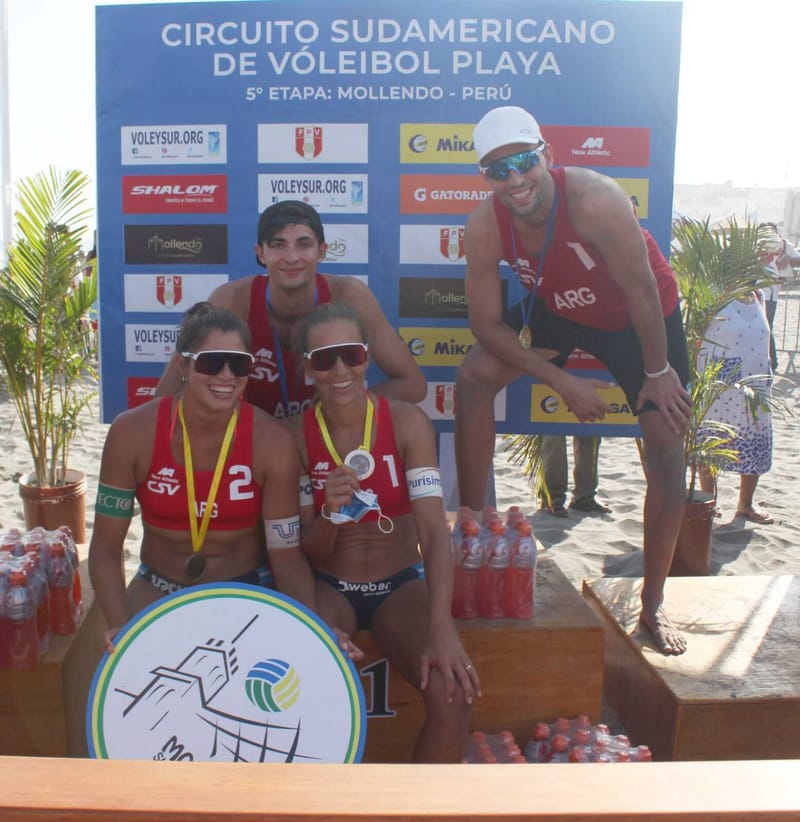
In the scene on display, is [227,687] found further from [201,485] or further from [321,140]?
[321,140]

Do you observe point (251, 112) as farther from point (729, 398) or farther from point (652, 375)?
point (729, 398)

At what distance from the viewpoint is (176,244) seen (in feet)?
Answer: 14.8

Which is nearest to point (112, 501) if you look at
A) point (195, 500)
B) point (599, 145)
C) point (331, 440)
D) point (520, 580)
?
point (195, 500)

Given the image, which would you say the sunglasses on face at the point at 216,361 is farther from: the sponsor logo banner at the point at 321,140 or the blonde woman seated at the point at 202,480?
the sponsor logo banner at the point at 321,140

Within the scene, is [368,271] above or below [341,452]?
above

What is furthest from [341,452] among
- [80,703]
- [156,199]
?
[156,199]

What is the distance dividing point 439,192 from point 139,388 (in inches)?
74.4

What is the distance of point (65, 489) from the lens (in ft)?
16.6

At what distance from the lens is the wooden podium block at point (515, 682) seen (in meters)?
3.01

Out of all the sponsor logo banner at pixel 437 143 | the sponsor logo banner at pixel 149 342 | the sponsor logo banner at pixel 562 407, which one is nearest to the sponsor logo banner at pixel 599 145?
the sponsor logo banner at pixel 437 143

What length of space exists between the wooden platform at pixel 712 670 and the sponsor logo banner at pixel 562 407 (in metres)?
1.02

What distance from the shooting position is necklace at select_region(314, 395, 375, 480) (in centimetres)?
285

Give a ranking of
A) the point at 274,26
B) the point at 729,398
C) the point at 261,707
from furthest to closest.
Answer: the point at 729,398, the point at 274,26, the point at 261,707

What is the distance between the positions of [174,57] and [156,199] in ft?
2.32
